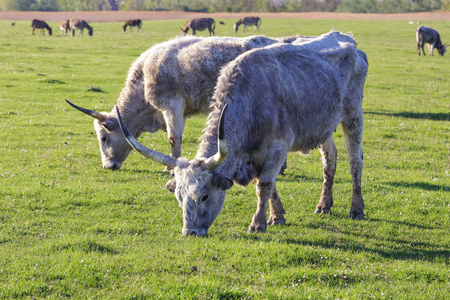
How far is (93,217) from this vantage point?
9016 millimetres

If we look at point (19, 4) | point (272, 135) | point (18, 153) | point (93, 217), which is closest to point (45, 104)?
point (18, 153)

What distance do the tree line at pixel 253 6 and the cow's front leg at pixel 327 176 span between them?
4447 inches

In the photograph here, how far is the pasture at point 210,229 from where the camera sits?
20.6 feet

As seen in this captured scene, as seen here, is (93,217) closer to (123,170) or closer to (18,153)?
(123,170)

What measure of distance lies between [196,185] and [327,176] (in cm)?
366

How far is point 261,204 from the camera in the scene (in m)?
8.29

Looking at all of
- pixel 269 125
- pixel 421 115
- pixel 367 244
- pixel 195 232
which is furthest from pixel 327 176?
pixel 421 115

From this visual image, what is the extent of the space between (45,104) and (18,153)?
24.7 ft

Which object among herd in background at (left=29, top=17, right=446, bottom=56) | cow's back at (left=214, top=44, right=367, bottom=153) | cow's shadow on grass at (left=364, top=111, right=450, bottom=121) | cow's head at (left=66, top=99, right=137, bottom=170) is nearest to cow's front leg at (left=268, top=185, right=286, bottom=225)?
cow's back at (left=214, top=44, right=367, bottom=153)

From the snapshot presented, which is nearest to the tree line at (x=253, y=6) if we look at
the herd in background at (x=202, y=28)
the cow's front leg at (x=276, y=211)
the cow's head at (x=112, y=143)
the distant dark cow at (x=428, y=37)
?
the herd in background at (x=202, y=28)

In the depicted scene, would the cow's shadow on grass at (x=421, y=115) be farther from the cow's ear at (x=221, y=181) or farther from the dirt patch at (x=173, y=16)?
the dirt patch at (x=173, y=16)

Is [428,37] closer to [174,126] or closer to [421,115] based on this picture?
[421,115]

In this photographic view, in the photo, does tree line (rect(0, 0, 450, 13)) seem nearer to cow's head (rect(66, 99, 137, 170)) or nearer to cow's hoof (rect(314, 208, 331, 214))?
cow's head (rect(66, 99, 137, 170))

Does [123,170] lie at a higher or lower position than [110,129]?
lower
